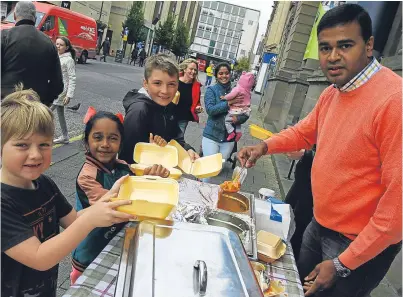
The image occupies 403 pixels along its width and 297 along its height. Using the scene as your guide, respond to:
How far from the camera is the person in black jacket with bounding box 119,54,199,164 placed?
2.15 metres

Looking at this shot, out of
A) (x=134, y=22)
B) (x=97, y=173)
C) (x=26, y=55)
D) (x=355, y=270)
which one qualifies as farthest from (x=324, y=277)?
(x=134, y=22)

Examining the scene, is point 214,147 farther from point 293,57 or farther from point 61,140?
point 293,57

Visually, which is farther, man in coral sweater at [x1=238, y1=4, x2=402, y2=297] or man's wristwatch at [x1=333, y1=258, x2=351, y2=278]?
man's wristwatch at [x1=333, y1=258, x2=351, y2=278]

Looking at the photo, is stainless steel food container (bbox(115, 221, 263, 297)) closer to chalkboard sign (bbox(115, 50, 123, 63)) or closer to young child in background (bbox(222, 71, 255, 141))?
young child in background (bbox(222, 71, 255, 141))

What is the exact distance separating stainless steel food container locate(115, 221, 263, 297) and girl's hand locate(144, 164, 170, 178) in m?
0.60

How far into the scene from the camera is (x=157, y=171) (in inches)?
76.0

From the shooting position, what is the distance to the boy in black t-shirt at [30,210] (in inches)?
44.7

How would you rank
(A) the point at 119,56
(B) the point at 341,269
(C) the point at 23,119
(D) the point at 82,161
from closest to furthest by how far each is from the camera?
(C) the point at 23,119
(B) the point at 341,269
(D) the point at 82,161
(A) the point at 119,56

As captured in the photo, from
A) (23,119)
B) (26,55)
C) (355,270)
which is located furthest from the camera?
(26,55)

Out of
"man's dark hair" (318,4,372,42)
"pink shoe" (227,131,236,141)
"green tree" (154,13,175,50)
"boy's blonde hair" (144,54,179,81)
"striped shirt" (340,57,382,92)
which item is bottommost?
"pink shoe" (227,131,236,141)

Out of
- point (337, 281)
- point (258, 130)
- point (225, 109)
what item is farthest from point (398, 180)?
point (225, 109)

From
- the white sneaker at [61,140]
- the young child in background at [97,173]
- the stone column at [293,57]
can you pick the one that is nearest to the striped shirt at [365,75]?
the young child in background at [97,173]

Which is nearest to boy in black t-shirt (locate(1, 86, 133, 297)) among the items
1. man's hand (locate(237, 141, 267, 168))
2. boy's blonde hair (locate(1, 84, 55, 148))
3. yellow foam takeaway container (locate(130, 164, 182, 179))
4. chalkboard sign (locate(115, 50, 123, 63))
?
boy's blonde hair (locate(1, 84, 55, 148))

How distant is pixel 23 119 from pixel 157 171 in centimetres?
83
